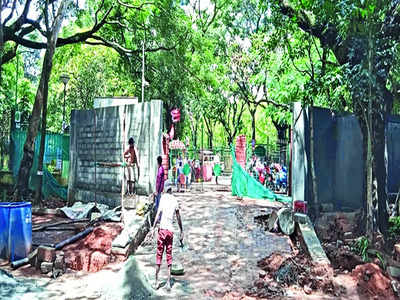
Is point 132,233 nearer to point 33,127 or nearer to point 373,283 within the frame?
point 373,283

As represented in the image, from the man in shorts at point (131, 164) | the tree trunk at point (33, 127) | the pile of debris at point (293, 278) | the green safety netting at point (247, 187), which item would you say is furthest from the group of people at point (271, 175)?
the pile of debris at point (293, 278)

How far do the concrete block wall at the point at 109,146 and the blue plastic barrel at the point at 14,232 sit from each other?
132 inches

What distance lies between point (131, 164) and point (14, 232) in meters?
3.62

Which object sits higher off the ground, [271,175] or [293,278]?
[271,175]

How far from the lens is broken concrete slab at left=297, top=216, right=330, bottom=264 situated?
22.9 ft

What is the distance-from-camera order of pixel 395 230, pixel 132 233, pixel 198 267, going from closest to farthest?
pixel 198 267 < pixel 132 233 < pixel 395 230

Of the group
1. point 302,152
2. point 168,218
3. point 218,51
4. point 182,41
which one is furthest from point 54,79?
point 168,218

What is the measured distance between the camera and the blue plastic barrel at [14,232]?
7309mm

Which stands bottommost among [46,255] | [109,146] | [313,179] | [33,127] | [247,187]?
[46,255]

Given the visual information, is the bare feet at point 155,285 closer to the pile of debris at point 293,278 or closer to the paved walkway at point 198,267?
the paved walkway at point 198,267

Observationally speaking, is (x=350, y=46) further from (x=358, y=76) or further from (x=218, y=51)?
(x=218, y=51)

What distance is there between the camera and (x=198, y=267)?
720cm

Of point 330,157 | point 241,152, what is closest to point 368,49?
point 330,157

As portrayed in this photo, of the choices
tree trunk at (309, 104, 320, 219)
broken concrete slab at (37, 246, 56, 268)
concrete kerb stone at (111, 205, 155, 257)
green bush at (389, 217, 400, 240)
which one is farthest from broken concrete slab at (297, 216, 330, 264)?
broken concrete slab at (37, 246, 56, 268)
